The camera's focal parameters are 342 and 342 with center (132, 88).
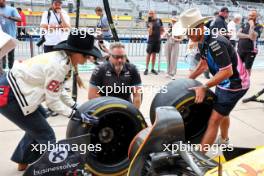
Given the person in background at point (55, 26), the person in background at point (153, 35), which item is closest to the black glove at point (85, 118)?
the person in background at point (55, 26)

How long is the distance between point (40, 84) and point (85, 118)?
19.3 inches

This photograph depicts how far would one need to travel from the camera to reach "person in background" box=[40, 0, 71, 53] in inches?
238

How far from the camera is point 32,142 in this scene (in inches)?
134

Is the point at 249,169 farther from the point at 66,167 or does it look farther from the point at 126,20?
the point at 126,20

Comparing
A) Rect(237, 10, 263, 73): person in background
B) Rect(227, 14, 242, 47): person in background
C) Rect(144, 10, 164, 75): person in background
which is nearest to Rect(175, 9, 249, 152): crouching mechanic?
Rect(237, 10, 263, 73): person in background

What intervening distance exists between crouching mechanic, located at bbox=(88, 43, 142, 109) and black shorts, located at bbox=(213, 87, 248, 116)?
3.25ft

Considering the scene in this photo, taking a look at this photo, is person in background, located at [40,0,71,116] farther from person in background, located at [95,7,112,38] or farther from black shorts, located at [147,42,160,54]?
black shorts, located at [147,42,160,54]

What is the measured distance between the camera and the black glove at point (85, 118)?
9.66ft

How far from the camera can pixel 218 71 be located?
3539 mm

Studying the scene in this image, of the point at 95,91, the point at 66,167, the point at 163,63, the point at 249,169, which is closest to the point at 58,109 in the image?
the point at 66,167

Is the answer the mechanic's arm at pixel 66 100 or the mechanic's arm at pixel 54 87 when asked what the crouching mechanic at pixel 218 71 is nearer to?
the mechanic's arm at pixel 66 100

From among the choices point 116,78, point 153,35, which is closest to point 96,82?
point 116,78

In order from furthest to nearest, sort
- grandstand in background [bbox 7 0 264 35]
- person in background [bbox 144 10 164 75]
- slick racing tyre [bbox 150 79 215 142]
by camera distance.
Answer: grandstand in background [bbox 7 0 264 35] → person in background [bbox 144 10 164 75] → slick racing tyre [bbox 150 79 215 142]

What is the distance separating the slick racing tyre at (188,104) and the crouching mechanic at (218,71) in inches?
3.5
